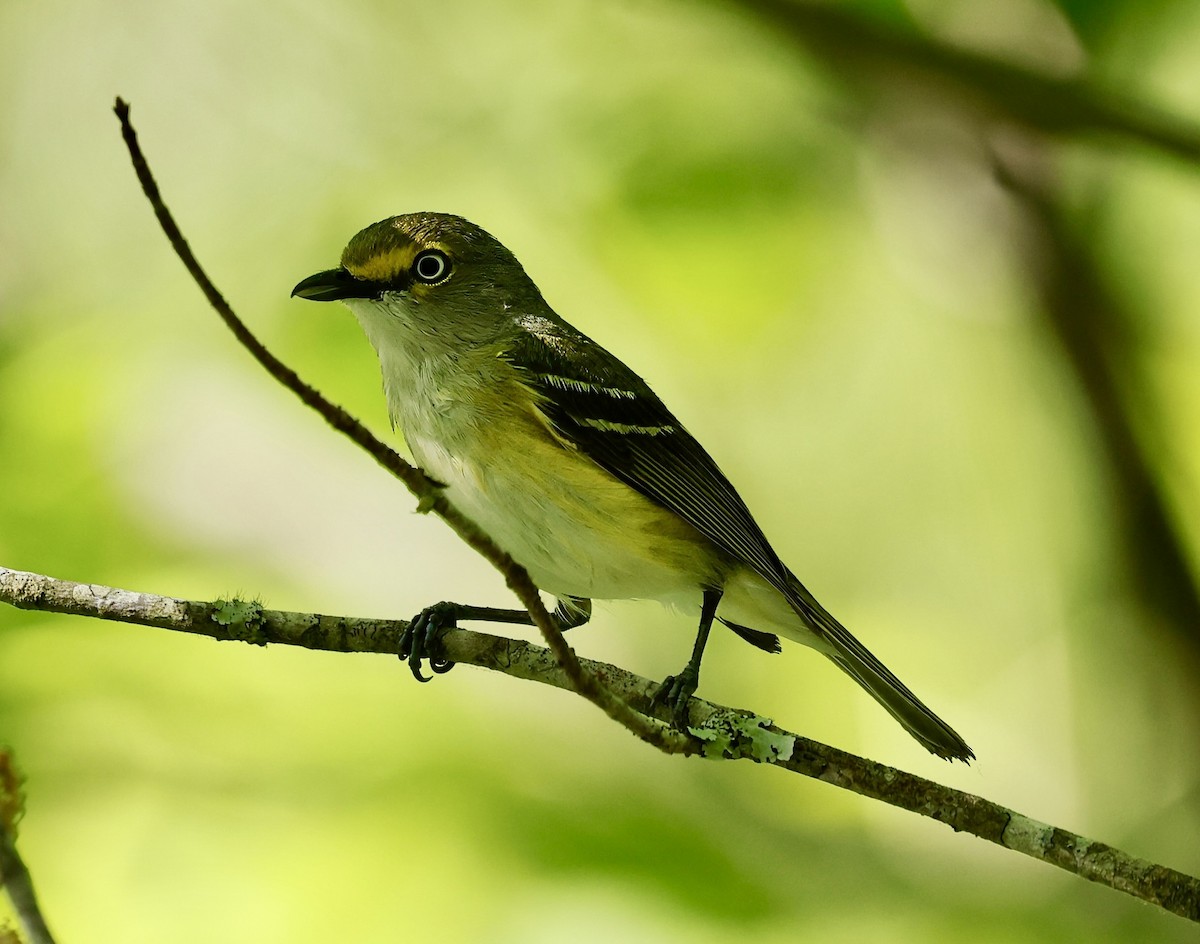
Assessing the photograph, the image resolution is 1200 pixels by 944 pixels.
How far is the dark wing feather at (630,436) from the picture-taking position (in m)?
3.78

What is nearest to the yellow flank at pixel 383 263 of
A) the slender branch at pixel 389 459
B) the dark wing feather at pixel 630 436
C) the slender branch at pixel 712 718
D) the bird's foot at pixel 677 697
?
the dark wing feather at pixel 630 436

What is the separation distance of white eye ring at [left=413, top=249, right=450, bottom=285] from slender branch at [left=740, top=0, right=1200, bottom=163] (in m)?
1.42

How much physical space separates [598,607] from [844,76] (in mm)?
2432

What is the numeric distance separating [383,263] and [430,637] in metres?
1.27

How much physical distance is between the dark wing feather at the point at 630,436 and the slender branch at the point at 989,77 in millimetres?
1317

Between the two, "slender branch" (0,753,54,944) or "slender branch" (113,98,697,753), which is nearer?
"slender branch" (0,753,54,944)

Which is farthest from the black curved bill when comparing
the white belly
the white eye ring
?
the white belly

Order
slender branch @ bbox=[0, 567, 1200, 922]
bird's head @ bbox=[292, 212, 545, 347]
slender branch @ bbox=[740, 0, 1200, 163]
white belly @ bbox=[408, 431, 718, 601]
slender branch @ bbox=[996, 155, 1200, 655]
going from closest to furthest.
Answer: slender branch @ bbox=[0, 567, 1200, 922] < slender branch @ bbox=[740, 0, 1200, 163] < white belly @ bbox=[408, 431, 718, 601] < bird's head @ bbox=[292, 212, 545, 347] < slender branch @ bbox=[996, 155, 1200, 655]

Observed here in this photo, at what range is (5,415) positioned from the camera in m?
5.00

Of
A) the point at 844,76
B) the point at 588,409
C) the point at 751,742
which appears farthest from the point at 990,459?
the point at 751,742

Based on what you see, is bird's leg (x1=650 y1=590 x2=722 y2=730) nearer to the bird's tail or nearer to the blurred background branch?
the bird's tail

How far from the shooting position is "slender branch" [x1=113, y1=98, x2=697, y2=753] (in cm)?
186

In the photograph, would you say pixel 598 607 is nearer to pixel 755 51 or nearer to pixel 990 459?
pixel 990 459

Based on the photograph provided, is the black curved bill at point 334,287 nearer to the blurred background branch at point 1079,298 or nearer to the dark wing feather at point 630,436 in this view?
the dark wing feather at point 630,436
